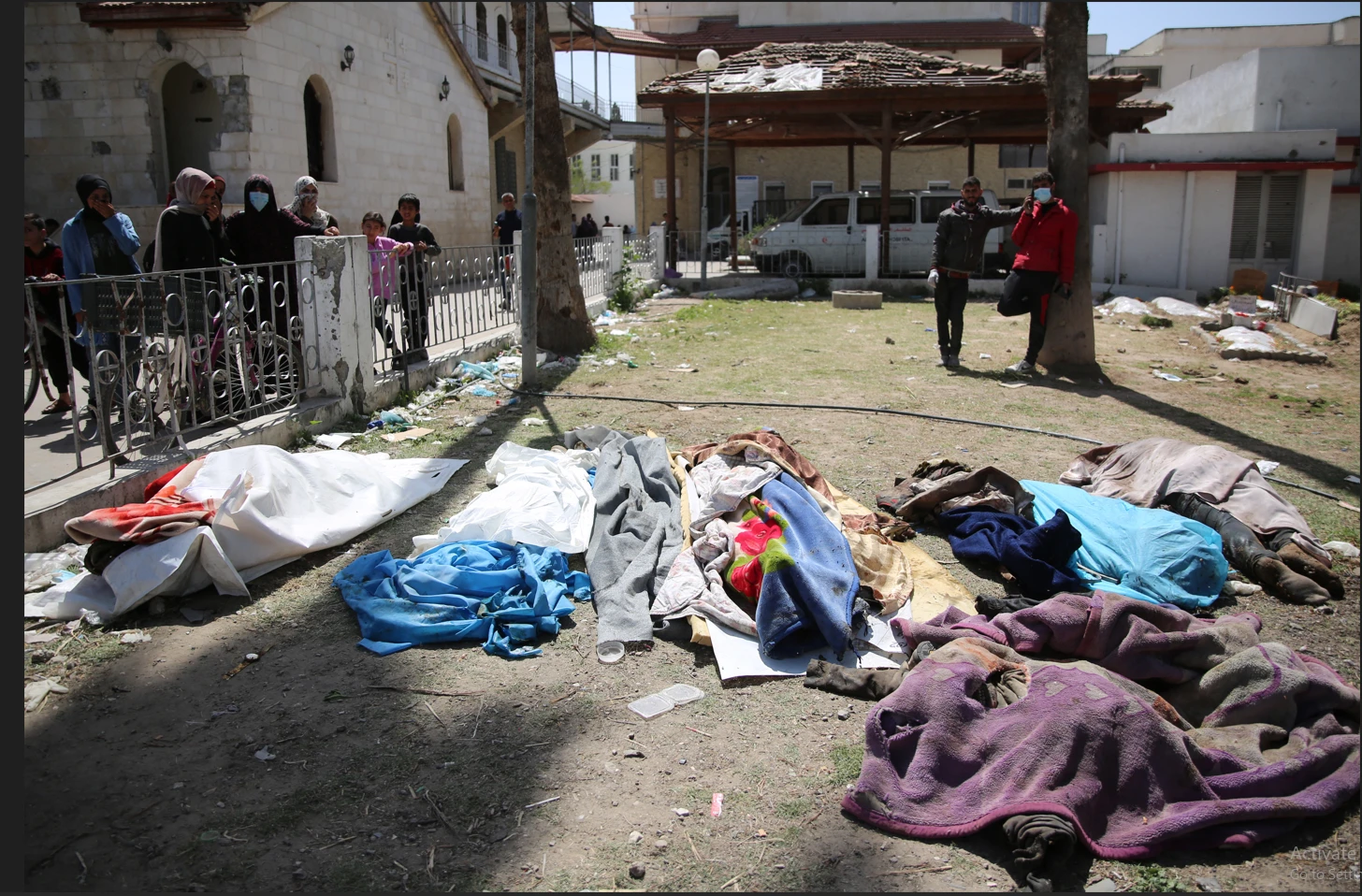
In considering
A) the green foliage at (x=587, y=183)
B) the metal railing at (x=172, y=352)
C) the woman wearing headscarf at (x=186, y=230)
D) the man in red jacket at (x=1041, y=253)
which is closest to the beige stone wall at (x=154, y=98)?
the metal railing at (x=172, y=352)

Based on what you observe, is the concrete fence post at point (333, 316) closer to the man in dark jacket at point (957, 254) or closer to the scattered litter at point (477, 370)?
the scattered litter at point (477, 370)

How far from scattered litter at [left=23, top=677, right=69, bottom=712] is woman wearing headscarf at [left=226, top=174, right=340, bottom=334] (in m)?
3.49

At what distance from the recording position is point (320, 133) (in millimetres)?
15086

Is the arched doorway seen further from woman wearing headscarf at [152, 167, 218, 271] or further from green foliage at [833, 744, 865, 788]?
green foliage at [833, 744, 865, 788]

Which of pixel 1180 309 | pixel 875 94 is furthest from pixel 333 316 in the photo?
→ pixel 875 94

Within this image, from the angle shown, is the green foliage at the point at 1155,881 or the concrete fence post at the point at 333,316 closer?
the green foliage at the point at 1155,881

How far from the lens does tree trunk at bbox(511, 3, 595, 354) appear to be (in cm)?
961

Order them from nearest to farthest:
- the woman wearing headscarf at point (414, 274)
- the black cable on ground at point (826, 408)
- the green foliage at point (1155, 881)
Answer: the green foliage at point (1155, 881)
the black cable on ground at point (826, 408)
the woman wearing headscarf at point (414, 274)

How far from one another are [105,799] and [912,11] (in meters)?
33.9

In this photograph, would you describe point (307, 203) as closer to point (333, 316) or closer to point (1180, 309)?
point (333, 316)

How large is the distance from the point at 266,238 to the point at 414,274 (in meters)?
1.68

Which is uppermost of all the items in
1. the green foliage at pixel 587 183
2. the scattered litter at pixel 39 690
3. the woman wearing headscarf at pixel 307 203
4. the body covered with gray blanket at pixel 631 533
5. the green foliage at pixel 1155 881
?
the green foliage at pixel 587 183

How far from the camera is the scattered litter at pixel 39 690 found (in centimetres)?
311

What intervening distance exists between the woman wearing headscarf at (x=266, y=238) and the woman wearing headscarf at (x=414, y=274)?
139 cm
